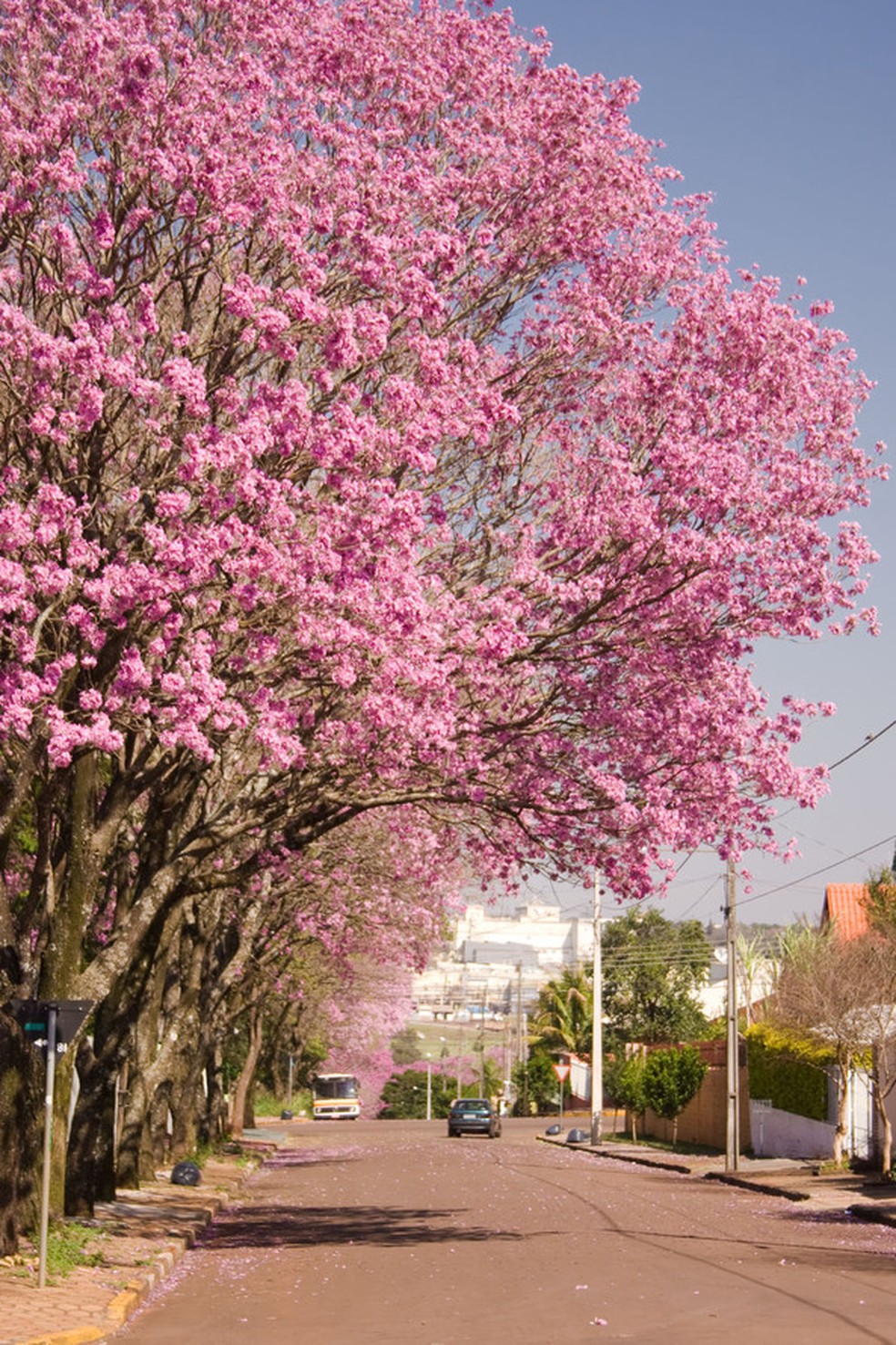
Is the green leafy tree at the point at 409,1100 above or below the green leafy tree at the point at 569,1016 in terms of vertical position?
below

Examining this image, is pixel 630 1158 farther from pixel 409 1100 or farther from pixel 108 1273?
pixel 409 1100

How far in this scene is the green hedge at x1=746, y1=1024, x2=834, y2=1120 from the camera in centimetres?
4147

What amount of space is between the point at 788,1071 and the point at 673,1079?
6.76 m

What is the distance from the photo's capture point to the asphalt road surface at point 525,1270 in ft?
45.0

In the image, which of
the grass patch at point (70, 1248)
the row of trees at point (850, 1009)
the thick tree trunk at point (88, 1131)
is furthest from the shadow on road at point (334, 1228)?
the row of trees at point (850, 1009)

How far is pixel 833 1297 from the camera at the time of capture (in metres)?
15.7

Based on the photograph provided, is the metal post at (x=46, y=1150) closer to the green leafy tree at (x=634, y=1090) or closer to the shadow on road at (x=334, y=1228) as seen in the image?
the shadow on road at (x=334, y=1228)

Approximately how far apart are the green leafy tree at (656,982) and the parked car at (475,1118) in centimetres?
1881

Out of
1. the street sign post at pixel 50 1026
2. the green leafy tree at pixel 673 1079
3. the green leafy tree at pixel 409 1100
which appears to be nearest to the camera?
the street sign post at pixel 50 1026

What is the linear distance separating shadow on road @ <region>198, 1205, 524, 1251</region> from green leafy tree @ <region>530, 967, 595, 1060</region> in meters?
61.9

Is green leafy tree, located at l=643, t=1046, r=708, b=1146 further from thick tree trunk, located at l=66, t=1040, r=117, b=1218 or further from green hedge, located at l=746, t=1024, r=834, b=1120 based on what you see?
thick tree trunk, located at l=66, t=1040, r=117, b=1218

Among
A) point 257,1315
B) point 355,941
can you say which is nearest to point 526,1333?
point 257,1315

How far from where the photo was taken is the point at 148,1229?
22.3m

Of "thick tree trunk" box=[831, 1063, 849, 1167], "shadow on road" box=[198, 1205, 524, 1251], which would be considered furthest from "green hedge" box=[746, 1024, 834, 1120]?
"shadow on road" box=[198, 1205, 524, 1251]
